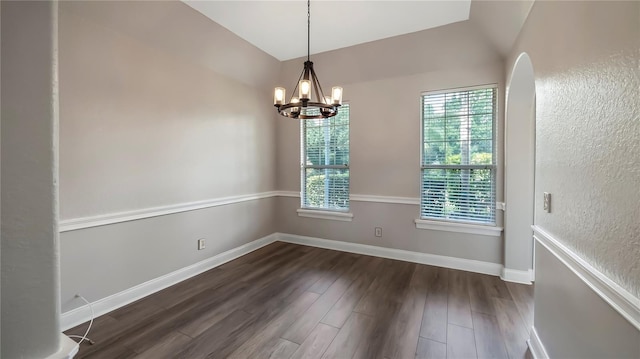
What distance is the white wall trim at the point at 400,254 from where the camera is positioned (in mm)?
3293

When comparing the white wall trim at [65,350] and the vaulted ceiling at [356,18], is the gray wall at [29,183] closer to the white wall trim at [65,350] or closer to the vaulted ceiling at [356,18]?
the white wall trim at [65,350]

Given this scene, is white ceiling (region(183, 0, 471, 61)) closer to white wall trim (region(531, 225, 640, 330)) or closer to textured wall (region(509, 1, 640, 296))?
textured wall (region(509, 1, 640, 296))

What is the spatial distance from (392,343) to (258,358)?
99 centimetres

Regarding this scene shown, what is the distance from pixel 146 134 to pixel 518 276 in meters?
4.35

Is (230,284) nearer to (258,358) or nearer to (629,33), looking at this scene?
(258,358)

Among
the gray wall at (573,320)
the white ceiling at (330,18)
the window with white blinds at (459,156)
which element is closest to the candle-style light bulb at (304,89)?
the white ceiling at (330,18)

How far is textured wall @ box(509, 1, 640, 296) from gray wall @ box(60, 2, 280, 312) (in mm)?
3074

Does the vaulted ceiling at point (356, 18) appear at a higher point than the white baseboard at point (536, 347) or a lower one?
higher

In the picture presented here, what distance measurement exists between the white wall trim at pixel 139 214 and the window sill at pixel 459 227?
261cm

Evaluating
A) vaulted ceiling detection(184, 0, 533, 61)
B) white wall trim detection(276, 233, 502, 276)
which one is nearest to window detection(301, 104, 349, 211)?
white wall trim detection(276, 233, 502, 276)

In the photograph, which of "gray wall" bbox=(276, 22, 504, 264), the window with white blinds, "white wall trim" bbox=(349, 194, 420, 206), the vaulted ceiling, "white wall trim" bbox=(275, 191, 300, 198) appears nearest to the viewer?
the vaulted ceiling

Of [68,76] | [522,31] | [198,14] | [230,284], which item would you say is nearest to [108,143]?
[68,76]

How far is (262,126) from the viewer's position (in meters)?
4.27

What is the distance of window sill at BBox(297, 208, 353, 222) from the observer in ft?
13.4
